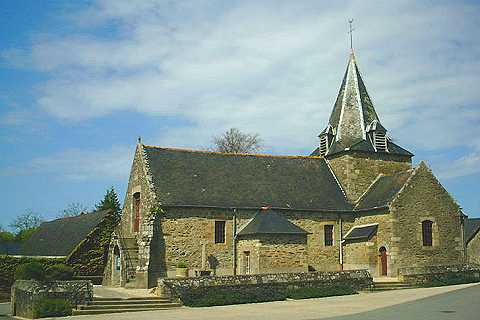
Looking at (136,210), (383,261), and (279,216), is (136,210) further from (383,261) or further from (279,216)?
(383,261)

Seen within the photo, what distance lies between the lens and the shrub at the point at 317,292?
23.2 meters

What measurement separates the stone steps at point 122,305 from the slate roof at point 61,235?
1386 centimetres

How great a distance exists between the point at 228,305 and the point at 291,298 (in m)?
3.19

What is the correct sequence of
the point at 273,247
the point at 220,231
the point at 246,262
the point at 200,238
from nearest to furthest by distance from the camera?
the point at 273,247, the point at 246,262, the point at 200,238, the point at 220,231

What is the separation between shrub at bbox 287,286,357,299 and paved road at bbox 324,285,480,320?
167 inches

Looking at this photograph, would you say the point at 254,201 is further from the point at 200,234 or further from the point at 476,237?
the point at 476,237

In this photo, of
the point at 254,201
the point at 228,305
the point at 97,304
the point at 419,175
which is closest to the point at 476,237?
the point at 419,175

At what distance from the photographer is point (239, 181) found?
31625 millimetres

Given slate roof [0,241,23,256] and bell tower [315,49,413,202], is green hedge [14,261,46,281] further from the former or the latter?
slate roof [0,241,23,256]

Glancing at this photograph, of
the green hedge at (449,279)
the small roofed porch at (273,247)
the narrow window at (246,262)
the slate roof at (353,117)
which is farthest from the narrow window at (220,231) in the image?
the green hedge at (449,279)

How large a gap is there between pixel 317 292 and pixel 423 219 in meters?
10.1

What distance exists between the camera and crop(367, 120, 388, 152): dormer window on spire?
35.3m

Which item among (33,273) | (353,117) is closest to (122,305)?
(33,273)

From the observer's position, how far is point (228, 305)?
70.0ft
